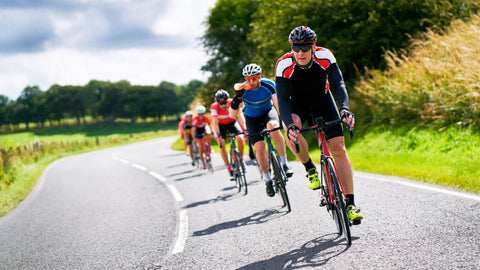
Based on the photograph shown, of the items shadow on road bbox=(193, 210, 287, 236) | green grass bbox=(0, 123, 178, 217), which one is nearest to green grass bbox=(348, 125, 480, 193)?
shadow on road bbox=(193, 210, 287, 236)

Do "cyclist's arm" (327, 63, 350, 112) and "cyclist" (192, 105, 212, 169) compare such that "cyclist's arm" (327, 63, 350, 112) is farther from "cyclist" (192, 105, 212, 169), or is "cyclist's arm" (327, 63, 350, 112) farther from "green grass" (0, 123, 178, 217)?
Result: "green grass" (0, 123, 178, 217)

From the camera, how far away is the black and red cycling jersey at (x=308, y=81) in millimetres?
4211

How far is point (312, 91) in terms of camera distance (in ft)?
14.6

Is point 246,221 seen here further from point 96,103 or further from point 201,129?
point 96,103

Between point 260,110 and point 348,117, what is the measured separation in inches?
123

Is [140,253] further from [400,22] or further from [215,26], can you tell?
[215,26]

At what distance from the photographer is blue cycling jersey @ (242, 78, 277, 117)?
649 centimetres

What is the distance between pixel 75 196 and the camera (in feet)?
35.4

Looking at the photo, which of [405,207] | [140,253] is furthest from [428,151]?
[140,253]

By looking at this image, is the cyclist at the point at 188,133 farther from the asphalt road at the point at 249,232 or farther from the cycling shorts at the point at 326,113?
the cycling shorts at the point at 326,113

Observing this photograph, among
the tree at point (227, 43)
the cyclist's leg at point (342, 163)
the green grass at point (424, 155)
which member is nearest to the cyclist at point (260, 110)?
the cyclist's leg at point (342, 163)

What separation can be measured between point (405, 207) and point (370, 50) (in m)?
11.7

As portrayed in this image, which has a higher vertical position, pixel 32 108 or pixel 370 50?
pixel 32 108

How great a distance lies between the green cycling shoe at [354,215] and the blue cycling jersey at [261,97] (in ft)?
9.38
